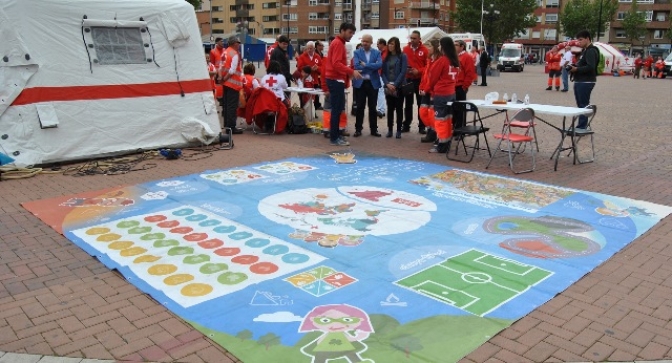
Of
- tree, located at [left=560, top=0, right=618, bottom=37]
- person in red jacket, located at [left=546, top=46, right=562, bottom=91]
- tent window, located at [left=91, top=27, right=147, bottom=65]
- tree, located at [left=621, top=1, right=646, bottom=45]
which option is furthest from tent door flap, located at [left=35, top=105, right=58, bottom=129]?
tree, located at [left=621, top=1, right=646, bottom=45]

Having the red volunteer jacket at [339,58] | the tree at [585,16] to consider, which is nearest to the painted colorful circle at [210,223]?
the red volunteer jacket at [339,58]

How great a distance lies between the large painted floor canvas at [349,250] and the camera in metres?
3.47

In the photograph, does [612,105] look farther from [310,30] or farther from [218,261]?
[310,30]

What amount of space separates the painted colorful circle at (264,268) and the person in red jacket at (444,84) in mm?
5022

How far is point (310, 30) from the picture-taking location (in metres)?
90.9

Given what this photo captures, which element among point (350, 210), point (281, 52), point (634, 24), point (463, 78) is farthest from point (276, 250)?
point (634, 24)

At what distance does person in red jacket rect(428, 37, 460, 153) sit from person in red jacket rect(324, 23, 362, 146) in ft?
4.61

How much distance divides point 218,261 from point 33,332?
143 cm

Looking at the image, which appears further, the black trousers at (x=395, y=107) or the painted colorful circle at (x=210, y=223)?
the black trousers at (x=395, y=107)

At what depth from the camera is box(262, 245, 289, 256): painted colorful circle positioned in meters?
4.69

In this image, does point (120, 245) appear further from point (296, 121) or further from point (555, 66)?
point (555, 66)

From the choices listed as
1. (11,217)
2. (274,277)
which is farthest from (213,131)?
(274,277)

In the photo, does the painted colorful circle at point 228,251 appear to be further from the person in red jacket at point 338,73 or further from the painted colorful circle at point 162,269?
the person in red jacket at point 338,73

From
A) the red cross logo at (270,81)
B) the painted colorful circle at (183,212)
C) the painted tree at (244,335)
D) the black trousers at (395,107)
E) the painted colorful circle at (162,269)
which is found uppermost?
the red cross logo at (270,81)
